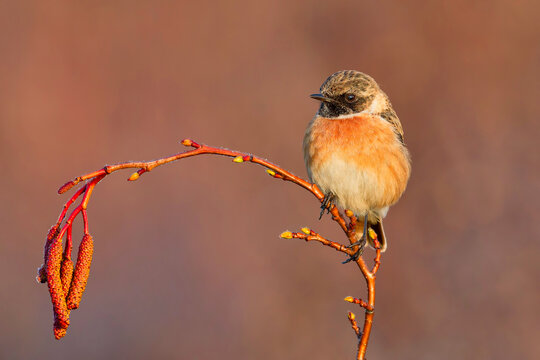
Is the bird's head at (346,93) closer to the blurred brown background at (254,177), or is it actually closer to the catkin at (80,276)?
the catkin at (80,276)

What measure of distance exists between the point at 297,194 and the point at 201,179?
49.4 inches

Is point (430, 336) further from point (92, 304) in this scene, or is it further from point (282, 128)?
point (92, 304)

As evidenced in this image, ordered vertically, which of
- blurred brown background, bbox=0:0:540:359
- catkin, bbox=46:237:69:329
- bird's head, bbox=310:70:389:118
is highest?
blurred brown background, bbox=0:0:540:359

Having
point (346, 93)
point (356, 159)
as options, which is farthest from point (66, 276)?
point (346, 93)

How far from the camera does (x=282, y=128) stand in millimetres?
8961

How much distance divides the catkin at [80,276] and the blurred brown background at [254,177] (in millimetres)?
6132

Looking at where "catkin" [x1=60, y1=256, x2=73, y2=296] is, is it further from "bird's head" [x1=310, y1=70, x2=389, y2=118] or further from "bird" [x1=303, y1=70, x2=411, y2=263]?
"bird's head" [x1=310, y1=70, x2=389, y2=118]

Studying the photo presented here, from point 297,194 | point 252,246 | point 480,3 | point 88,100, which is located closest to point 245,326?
point 252,246

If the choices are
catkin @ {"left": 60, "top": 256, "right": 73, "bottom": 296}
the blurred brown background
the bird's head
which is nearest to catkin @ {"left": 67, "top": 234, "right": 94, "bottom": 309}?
catkin @ {"left": 60, "top": 256, "right": 73, "bottom": 296}

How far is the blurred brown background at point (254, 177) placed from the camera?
812 centimetres

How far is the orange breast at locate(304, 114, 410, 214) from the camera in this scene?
412 centimetres

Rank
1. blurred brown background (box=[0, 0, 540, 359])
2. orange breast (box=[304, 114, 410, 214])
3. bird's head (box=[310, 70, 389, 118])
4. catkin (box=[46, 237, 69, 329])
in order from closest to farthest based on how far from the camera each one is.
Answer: catkin (box=[46, 237, 69, 329]), orange breast (box=[304, 114, 410, 214]), bird's head (box=[310, 70, 389, 118]), blurred brown background (box=[0, 0, 540, 359])

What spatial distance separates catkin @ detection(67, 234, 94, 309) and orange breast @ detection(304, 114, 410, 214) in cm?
219

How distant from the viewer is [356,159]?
413 centimetres
